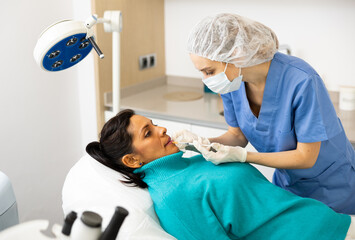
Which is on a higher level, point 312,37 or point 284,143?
point 312,37

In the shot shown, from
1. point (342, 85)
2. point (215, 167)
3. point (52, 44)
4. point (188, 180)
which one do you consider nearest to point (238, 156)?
point (215, 167)

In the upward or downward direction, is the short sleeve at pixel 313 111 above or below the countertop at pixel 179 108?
above

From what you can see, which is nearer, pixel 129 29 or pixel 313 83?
pixel 313 83

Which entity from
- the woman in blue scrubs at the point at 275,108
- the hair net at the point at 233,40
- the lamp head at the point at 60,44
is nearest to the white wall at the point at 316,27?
the woman in blue scrubs at the point at 275,108

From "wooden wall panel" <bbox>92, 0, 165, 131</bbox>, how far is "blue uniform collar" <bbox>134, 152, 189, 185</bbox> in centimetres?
113

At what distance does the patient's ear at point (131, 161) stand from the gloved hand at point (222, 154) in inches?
9.0

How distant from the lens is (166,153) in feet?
4.74

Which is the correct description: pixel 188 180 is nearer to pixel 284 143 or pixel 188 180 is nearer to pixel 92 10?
pixel 284 143

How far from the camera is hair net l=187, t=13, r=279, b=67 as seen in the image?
136cm

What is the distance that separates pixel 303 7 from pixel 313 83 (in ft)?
4.04

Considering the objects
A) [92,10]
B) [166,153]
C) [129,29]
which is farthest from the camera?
[129,29]

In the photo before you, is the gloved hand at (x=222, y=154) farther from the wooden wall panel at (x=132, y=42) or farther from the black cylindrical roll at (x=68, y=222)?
the wooden wall panel at (x=132, y=42)

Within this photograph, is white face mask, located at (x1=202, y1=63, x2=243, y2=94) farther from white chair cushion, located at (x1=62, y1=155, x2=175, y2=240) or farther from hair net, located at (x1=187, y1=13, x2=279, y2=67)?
white chair cushion, located at (x1=62, y1=155, x2=175, y2=240)

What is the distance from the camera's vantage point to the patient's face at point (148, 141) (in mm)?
1421
